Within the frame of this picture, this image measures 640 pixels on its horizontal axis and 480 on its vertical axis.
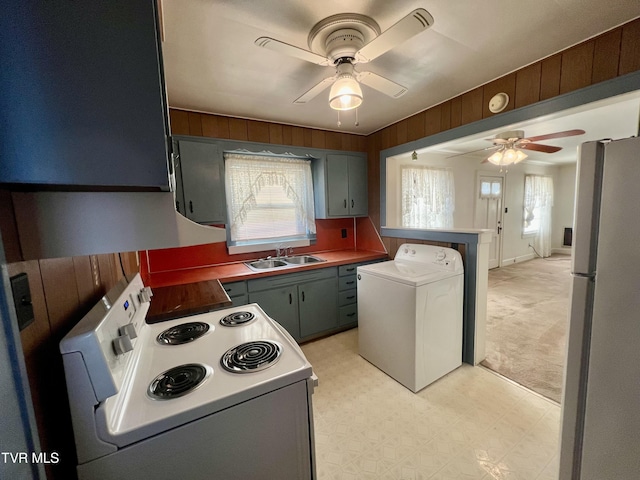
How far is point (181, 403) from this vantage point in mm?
796

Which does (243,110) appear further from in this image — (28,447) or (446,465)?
(446,465)

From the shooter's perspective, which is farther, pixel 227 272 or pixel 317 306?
pixel 317 306

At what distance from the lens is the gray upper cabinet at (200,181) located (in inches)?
98.0

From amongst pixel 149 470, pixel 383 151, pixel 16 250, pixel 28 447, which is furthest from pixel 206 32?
pixel 383 151

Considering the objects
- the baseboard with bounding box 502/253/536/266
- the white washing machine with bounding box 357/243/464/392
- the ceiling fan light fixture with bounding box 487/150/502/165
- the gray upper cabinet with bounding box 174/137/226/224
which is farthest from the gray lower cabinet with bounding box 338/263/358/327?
the baseboard with bounding box 502/253/536/266

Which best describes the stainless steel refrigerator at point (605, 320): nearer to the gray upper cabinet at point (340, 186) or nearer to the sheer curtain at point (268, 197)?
the gray upper cabinet at point (340, 186)

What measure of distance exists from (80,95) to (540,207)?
27.4 feet

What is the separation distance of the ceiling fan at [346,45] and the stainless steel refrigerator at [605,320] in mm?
932

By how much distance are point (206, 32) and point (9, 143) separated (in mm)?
1369

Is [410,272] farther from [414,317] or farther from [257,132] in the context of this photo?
[257,132]

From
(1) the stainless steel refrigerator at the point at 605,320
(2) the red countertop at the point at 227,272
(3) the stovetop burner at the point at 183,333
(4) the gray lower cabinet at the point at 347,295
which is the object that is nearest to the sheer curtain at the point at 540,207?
(2) the red countertop at the point at 227,272

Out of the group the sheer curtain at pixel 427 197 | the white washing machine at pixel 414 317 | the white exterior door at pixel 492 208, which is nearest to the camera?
the white washing machine at pixel 414 317

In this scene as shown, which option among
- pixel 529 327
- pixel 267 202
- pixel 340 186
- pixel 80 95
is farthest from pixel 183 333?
pixel 529 327

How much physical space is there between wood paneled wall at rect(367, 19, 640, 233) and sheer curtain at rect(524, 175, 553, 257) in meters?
4.99
